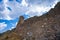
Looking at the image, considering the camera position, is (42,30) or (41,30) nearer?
(42,30)

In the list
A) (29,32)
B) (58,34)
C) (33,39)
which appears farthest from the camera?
(29,32)

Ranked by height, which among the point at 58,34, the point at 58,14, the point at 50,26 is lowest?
the point at 58,34

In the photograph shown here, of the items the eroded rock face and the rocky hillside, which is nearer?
the rocky hillside

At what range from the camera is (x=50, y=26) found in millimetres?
63969

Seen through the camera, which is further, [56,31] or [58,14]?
[58,14]

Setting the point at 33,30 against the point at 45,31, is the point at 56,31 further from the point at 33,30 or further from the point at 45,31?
Result: the point at 33,30

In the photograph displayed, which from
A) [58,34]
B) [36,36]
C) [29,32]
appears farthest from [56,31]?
→ [29,32]

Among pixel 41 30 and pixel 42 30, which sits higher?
pixel 41 30

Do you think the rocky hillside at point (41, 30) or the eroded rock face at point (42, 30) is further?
the eroded rock face at point (42, 30)

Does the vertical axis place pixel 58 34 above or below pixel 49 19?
below

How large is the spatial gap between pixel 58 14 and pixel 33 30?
466 inches

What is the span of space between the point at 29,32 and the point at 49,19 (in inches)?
367

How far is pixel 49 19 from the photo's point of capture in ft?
228

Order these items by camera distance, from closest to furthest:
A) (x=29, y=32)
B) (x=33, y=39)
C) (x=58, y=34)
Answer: (x=58, y=34), (x=33, y=39), (x=29, y=32)
